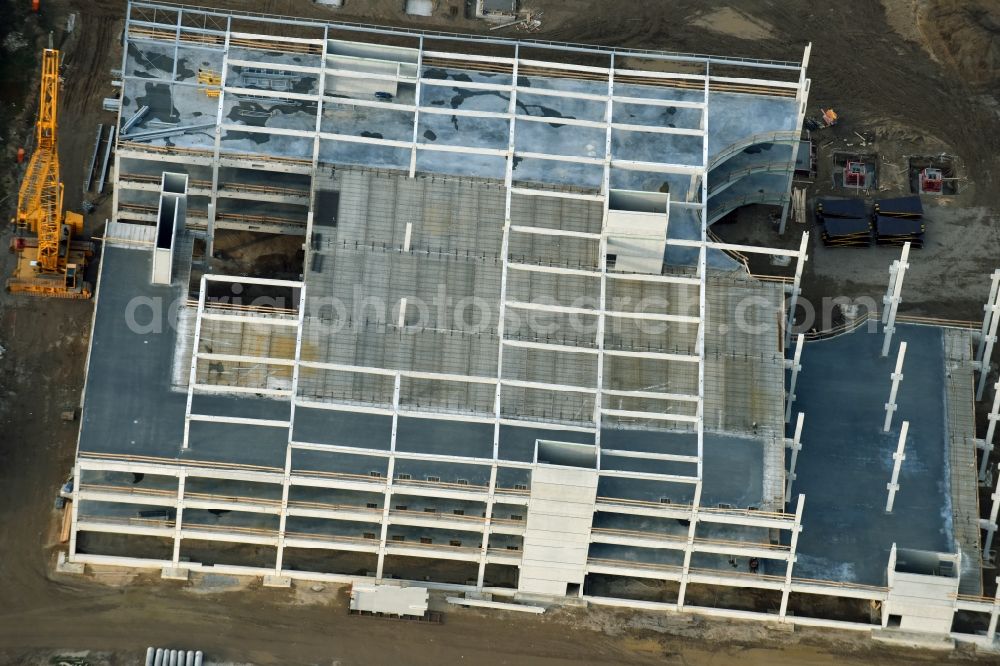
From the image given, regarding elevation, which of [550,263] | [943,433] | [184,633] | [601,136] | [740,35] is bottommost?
[184,633]

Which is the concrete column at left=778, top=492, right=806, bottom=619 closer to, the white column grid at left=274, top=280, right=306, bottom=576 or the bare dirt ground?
the bare dirt ground

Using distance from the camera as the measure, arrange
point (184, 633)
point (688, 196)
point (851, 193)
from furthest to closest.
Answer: point (851, 193) < point (688, 196) < point (184, 633)

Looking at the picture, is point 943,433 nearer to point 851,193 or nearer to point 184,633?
point 851,193

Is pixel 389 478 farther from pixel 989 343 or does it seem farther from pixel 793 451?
pixel 989 343

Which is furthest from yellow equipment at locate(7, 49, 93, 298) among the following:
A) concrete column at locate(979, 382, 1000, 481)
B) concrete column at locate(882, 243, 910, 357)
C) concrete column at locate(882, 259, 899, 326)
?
concrete column at locate(979, 382, 1000, 481)

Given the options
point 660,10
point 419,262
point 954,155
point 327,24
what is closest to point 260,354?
point 419,262
